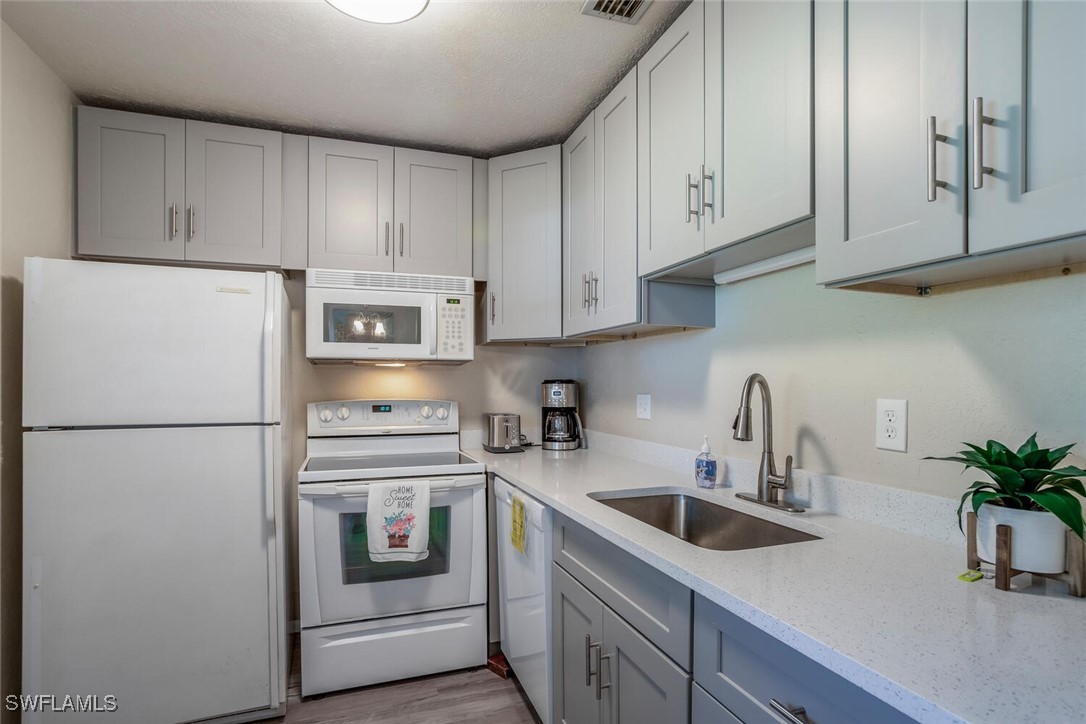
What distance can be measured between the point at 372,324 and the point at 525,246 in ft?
2.59

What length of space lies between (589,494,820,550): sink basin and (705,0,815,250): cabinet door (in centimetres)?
77

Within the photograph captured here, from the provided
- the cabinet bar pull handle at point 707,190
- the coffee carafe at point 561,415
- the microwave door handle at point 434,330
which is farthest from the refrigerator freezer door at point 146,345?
the cabinet bar pull handle at point 707,190

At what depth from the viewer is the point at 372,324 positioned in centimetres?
247

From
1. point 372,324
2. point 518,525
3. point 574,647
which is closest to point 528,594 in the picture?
point 518,525

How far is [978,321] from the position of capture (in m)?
1.14

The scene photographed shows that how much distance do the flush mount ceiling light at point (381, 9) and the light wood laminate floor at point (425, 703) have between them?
2320mm

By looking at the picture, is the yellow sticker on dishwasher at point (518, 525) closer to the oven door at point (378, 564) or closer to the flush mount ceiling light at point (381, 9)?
the oven door at point (378, 564)

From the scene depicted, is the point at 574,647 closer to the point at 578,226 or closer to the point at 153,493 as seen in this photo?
the point at 153,493

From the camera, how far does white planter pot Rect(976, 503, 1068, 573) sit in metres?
0.89

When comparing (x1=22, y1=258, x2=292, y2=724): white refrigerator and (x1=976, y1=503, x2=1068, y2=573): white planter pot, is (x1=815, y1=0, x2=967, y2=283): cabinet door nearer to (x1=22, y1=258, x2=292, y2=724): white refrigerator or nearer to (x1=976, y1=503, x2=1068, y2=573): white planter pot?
(x1=976, y1=503, x2=1068, y2=573): white planter pot

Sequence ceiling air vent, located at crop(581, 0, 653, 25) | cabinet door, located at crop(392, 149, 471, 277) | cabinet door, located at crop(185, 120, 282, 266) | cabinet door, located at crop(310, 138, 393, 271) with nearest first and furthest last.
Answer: ceiling air vent, located at crop(581, 0, 653, 25)
cabinet door, located at crop(185, 120, 282, 266)
cabinet door, located at crop(310, 138, 393, 271)
cabinet door, located at crop(392, 149, 471, 277)

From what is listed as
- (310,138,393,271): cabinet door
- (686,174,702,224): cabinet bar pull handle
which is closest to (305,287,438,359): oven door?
(310,138,393,271): cabinet door

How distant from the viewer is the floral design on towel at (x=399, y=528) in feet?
7.14

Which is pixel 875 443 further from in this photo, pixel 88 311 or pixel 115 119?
pixel 115 119
